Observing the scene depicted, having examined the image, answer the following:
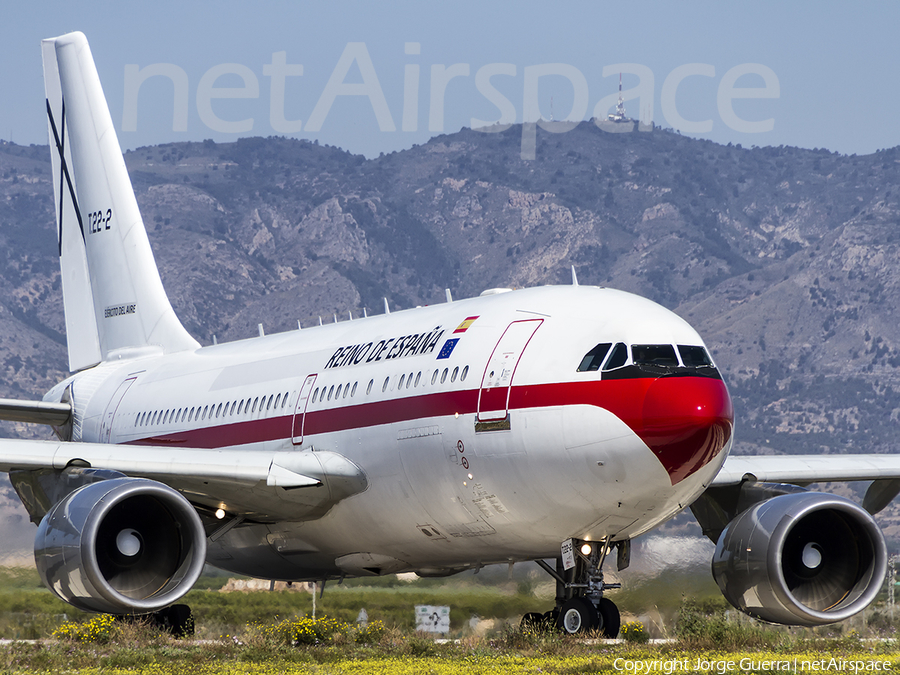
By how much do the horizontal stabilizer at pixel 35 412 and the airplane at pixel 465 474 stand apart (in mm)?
3322

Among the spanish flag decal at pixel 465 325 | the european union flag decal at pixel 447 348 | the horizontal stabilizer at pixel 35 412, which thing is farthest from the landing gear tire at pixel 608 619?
the horizontal stabilizer at pixel 35 412

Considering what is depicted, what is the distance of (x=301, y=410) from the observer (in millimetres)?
17672

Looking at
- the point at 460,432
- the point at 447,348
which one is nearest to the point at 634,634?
the point at 460,432

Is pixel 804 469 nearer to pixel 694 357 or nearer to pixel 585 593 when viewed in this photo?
pixel 585 593

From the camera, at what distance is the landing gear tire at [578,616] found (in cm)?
1459

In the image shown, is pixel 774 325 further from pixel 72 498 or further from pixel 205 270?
pixel 72 498

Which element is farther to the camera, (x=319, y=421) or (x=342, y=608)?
(x=342, y=608)

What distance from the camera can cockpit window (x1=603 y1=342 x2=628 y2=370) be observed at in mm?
13705

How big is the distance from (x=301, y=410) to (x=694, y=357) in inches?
241

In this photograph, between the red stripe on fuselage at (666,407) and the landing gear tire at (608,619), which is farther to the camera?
the landing gear tire at (608,619)

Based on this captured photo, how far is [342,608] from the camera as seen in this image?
22094 mm

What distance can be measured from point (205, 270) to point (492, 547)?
616 ft

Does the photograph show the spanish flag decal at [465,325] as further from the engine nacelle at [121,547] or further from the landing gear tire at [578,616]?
the engine nacelle at [121,547]

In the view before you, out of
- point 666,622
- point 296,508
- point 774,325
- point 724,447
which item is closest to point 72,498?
point 296,508
